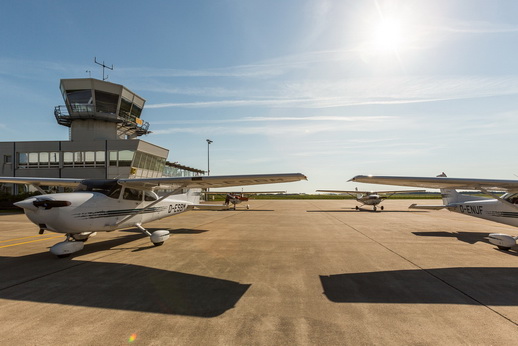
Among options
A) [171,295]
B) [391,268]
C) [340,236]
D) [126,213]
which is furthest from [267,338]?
[340,236]

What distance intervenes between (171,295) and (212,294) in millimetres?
687

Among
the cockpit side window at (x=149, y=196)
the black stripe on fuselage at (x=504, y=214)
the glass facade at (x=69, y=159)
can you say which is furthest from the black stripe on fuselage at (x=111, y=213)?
the glass facade at (x=69, y=159)

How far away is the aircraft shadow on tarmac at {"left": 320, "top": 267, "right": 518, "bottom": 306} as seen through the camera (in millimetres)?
4059

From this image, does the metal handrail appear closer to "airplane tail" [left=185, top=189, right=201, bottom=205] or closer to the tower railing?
the tower railing

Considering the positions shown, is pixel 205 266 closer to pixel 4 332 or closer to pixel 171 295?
pixel 171 295

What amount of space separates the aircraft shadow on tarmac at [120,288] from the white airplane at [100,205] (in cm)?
102

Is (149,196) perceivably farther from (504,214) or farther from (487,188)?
(504,214)

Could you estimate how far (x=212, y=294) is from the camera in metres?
4.23

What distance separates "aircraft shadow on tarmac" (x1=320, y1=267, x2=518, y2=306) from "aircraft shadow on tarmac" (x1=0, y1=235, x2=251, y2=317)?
1.90 meters

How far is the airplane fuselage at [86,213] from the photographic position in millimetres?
6250

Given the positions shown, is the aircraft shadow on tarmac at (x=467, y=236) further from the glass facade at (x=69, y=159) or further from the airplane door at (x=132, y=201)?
the glass facade at (x=69, y=159)

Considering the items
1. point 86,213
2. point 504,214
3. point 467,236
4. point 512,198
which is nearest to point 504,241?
point 512,198

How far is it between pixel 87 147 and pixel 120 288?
26.5 m

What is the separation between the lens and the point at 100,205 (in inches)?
289
